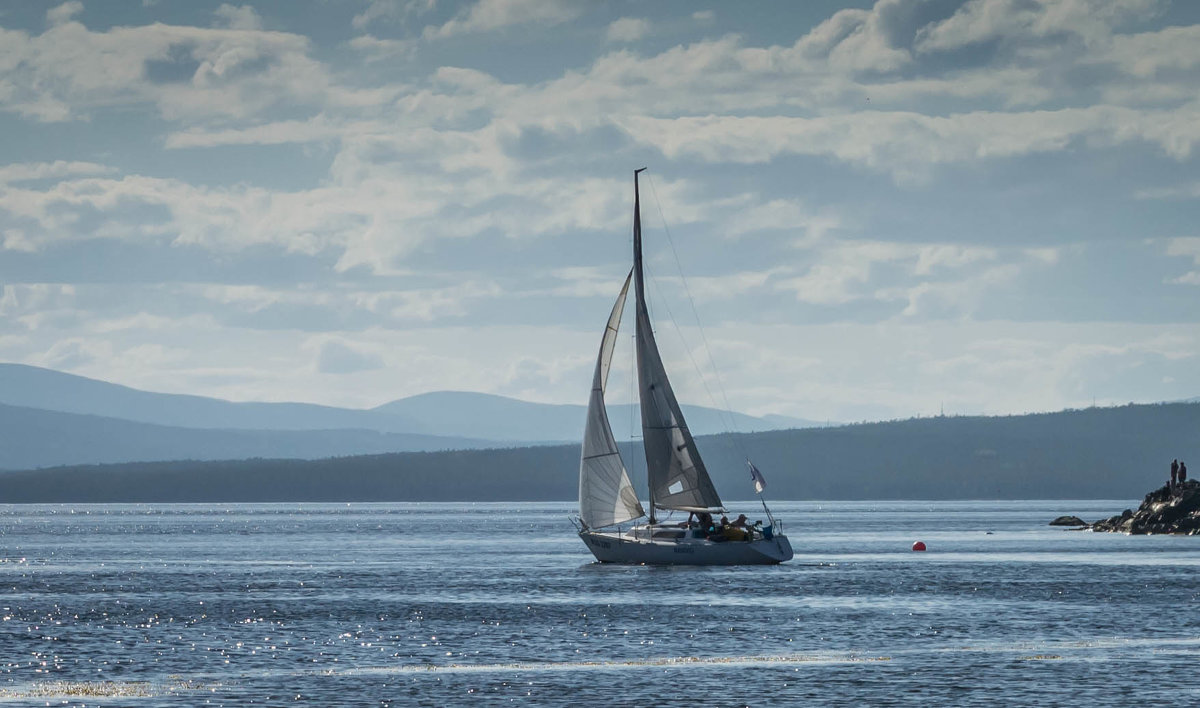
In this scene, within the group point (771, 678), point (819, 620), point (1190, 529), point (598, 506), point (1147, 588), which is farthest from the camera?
point (1190, 529)

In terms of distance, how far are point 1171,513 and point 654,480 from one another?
6795cm

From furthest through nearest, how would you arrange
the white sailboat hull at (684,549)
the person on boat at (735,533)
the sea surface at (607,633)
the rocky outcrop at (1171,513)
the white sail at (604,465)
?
the rocky outcrop at (1171,513) < the person on boat at (735,533) < the white sailboat hull at (684,549) < the white sail at (604,465) < the sea surface at (607,633)

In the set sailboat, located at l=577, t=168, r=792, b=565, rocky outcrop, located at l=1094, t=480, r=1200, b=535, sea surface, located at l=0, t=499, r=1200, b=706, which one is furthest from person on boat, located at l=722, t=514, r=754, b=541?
rocky outcrop, located at l=1094, t=480, r=1200, b=535

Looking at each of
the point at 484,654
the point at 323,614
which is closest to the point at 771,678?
the point at 484,654

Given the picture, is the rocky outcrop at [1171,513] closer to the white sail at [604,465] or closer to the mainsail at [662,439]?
the mainsail at [662,439]

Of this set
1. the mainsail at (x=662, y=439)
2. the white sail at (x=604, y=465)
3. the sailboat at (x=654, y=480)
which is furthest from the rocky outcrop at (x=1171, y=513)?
the white sail at (x=604, y=465)

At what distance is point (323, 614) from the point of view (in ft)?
225

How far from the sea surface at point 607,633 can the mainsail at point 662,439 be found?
391 centimetres

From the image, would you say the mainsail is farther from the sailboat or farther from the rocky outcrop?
the rocky outcrop

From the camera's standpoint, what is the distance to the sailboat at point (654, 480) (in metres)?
88.5

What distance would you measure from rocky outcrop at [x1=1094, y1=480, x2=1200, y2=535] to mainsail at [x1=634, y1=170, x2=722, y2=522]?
63.2 meters

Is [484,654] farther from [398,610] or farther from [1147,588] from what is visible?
[1147,588]

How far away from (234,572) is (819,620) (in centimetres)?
5004

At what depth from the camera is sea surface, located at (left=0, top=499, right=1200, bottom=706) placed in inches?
1732
